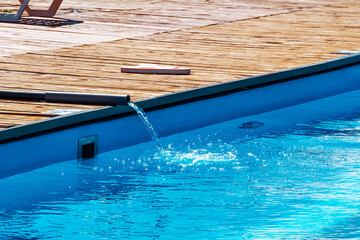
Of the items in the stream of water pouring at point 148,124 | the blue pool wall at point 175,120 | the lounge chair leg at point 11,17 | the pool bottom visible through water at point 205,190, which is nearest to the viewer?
the pool bottom visible through water at point 205,190

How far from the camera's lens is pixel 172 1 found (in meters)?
13.0

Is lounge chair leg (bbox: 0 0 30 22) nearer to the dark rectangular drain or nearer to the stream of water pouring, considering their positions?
the stream of water pouring

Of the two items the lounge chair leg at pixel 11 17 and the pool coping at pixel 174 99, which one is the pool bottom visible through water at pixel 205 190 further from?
the lounge chair leg at pixel 11 17

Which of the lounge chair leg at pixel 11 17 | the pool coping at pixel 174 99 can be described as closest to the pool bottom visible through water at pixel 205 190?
the pool coping at pixel 174 99

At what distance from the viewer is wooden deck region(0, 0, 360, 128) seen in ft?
21.0

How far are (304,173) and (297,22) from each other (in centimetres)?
532

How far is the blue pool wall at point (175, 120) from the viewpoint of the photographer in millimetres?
5156

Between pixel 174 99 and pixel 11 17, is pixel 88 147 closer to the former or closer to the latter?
pixel 174 99

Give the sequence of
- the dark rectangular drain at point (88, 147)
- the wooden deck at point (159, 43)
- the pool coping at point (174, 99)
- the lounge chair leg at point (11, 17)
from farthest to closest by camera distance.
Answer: the lounge chair leg at point (11, 17), the wooden deck at point (159, 43), the dark rectangular drain at point (88, 147), the pool coping at point (174, 99)

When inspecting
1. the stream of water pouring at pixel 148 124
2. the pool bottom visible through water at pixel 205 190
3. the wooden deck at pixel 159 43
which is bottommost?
the pool bottom visible through water at pixel 205 190

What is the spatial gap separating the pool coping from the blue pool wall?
0.14 ft

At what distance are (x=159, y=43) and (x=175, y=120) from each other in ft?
8.34

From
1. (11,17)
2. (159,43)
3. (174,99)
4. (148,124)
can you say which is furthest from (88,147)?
(11,17)

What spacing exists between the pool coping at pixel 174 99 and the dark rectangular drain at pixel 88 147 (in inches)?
5.5
